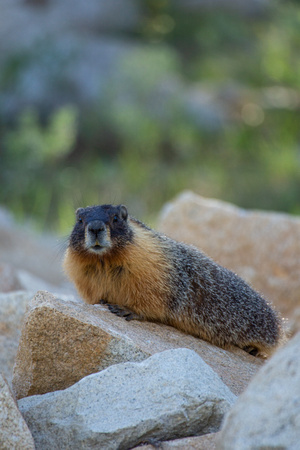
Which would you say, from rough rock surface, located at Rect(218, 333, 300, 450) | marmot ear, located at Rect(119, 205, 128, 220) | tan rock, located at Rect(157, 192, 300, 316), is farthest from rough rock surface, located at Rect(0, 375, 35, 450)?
tan rock, located at Rect(157, 192, 300, 316)

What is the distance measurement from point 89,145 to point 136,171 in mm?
2216

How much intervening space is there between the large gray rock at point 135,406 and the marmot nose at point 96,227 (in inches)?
52.9

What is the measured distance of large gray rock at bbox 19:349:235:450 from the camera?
3.50 m

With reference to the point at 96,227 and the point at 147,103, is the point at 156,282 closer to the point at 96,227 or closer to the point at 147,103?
the point at 96,227

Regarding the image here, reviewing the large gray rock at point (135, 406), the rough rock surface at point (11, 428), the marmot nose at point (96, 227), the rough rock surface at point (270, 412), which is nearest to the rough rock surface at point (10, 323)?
the marmot nose at point (96, 227)

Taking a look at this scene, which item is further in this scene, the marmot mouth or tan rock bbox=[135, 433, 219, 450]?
the marmot mouth

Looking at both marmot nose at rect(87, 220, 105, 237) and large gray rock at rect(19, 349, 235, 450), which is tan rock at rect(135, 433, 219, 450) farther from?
marmot nose at rect(87, 220, 105, 237)

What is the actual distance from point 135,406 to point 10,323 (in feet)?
7.83

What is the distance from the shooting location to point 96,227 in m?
4.96

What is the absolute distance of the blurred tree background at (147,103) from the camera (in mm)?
18219

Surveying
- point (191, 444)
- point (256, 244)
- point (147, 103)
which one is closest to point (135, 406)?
point (191, 444)

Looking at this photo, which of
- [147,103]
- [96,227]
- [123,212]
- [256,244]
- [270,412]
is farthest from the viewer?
[147,103]

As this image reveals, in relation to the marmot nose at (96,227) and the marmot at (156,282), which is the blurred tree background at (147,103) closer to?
the marmot at (156,282)

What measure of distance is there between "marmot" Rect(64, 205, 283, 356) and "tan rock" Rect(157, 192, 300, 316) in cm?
212
